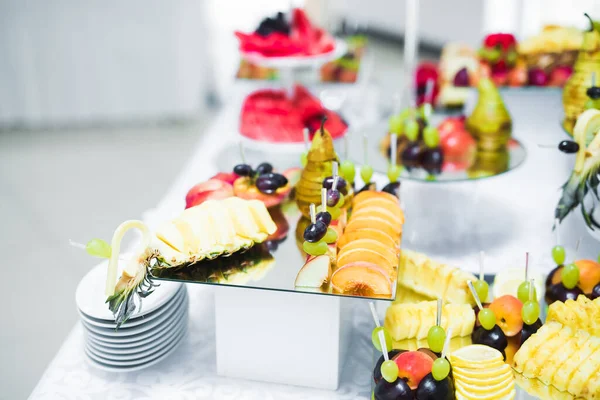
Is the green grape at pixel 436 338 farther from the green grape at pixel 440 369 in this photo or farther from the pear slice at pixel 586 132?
the pear slice at pixel 586 132

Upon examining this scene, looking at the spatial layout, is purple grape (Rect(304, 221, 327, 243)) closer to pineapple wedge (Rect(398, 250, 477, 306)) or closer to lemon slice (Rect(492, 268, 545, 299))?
pineapple wedge (Rect(398, 250, 477, 306))

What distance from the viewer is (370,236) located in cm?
140

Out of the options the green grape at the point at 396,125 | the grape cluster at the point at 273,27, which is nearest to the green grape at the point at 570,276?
the green grape at the point at 396,125

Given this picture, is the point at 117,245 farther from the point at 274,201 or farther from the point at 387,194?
the point at 387,194

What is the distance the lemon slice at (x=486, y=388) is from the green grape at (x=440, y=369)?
0.06 meters

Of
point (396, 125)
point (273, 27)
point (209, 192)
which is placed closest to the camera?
point (209, 192)

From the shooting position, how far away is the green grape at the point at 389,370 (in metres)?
1.19

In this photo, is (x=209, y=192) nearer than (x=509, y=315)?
No

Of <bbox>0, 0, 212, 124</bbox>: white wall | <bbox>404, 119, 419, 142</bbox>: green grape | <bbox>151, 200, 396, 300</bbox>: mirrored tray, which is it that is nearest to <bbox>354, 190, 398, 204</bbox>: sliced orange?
<bbox>151, 200, 396, 300</bbox>: mirrored tray

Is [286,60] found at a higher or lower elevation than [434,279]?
higher

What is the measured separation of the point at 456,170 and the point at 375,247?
65cm

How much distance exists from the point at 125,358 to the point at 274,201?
20.1 inches

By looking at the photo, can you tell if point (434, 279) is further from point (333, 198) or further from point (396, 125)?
point (396, 125)

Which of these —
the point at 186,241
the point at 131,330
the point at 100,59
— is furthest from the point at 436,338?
the point at 100,59
